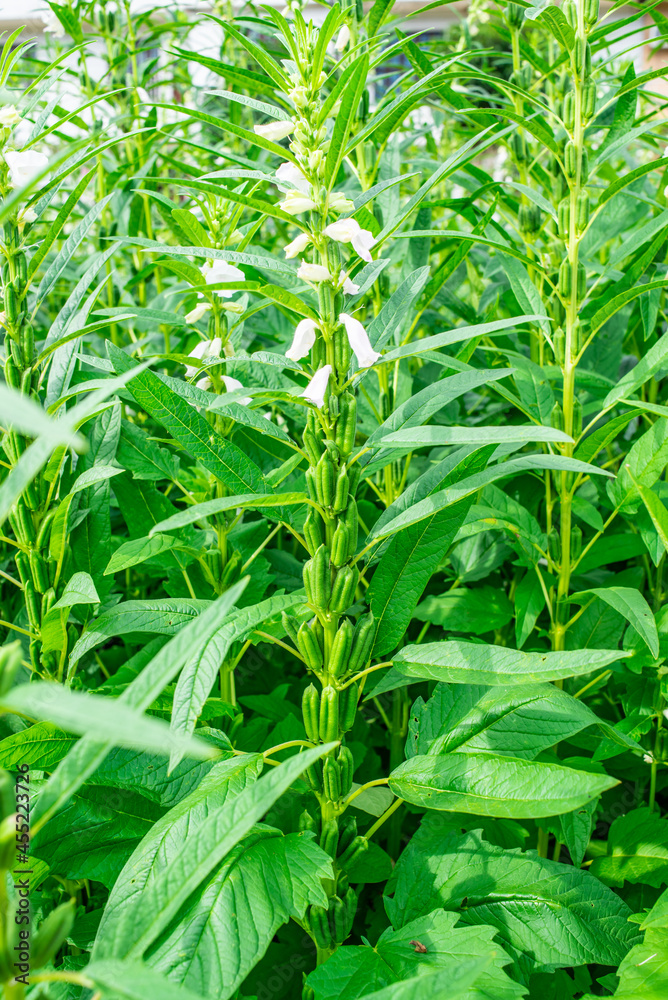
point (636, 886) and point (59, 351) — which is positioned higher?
point (59, 351)

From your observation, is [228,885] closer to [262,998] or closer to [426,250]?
[262,998]

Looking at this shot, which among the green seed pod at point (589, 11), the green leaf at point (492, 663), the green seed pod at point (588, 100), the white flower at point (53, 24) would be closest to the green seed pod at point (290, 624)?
the green leaf at point (492, 663)

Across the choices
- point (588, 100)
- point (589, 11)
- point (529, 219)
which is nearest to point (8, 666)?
point (588, 100)

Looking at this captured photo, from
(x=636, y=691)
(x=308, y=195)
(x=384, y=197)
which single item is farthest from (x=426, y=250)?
(x=636, y=691)

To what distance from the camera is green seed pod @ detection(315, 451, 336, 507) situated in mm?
883

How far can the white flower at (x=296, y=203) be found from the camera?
2.85ft

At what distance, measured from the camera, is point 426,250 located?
59.2 inches

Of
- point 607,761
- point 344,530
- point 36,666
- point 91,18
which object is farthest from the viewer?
point 91,18

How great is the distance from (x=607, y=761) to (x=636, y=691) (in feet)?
0.63

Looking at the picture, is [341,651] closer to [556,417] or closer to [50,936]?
[50,936]

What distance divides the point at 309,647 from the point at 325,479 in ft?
0.71

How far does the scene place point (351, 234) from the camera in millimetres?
873

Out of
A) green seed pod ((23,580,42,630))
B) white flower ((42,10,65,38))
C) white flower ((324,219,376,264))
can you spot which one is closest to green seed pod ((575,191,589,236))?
white flower ((324,219,376,264))

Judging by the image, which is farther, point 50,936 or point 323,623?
point 323,623
